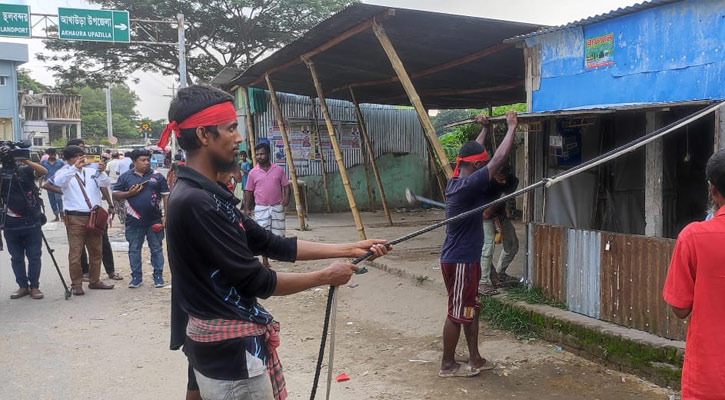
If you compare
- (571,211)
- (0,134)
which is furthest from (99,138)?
(571,211)

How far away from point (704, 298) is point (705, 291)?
1.2 inches

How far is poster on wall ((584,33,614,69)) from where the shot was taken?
5336 mm

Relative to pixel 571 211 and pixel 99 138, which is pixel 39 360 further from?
pixel 99 138

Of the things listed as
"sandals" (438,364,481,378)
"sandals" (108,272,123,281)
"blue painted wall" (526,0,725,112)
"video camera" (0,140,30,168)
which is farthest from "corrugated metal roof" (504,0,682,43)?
"sandals" (108,272,123,281)

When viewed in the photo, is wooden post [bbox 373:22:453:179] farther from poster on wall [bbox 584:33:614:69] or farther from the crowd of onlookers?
the crowd of onlookers

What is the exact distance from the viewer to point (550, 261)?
576 cm

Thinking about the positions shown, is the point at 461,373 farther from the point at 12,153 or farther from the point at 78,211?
the point at 12,153

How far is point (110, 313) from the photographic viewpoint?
6.62 m

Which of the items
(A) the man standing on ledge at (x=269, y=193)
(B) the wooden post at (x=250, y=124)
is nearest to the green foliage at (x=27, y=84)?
(B) the wooden post at (x=250, y=124)

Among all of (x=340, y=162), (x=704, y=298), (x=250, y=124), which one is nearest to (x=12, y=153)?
(x=340, y=162)

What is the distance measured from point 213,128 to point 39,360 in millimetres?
4032

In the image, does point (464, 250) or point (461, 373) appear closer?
point (464, 250)

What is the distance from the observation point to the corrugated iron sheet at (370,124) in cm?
1456

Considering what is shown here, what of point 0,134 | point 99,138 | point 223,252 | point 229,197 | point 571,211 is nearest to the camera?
point 223,252
